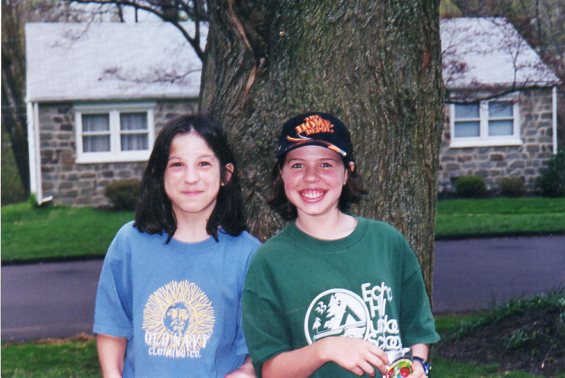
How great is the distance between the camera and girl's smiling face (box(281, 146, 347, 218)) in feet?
8.10

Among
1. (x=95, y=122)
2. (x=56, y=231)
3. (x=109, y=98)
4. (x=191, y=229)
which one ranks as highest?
(x=109, y=98)

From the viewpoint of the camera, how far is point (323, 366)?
238 centimetres

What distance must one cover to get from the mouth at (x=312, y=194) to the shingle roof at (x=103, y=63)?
15908mm

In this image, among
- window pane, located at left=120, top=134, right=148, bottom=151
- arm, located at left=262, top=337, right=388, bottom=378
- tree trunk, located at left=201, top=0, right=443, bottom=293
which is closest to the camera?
arm, located at left=262, top=337, right=388, bottom=378

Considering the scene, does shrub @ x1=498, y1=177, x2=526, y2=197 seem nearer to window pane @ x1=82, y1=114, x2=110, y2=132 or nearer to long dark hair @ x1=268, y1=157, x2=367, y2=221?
window pane @ x1=82, y1=114, x2=110, y2=132

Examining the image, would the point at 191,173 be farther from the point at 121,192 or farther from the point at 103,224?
the point at 121,192

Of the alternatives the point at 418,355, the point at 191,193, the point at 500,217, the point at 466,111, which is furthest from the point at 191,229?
the point at 466,111

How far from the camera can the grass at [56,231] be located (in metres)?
13.9

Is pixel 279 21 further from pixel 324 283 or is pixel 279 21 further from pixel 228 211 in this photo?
pixel 324 283

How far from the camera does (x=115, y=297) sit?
255cm

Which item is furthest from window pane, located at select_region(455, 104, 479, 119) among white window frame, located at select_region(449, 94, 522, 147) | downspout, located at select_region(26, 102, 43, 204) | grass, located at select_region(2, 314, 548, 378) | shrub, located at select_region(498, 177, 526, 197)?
grass, located at select_region(2, 314, 548, 378)

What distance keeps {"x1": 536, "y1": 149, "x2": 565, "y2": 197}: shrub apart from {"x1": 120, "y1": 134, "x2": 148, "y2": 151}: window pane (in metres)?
8.98

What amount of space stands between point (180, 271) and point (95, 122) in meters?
17.5

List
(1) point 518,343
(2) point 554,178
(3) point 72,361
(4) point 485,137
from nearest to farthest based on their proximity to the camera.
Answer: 1. (1) point 518,343
2. (3) point 72,361
3. (2) point 554,178
4. (4) point 485,137
